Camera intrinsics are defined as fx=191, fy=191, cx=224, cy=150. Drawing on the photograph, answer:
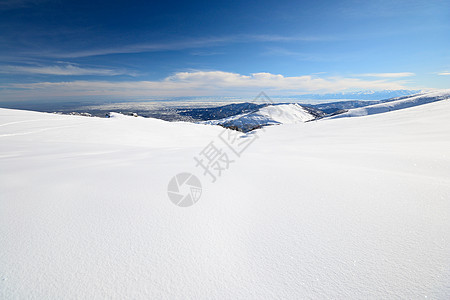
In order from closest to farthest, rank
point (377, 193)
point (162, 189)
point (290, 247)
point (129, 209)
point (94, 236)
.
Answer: point (290, 247)
point (94, 236)
point (129, 209)
point (377, 193)
point (162, 189)

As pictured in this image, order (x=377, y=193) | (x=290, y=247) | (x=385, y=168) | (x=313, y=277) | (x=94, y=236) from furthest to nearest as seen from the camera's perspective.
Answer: (x=385, y=168) → (x=377, y=193) → (x=94, y=236) → (x=290, y=247) → (x=313, y=277)

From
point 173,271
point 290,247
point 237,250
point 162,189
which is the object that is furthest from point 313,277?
point 162,189

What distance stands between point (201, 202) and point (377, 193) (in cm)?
279

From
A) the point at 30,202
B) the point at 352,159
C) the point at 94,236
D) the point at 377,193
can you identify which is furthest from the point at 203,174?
the point at 352,159

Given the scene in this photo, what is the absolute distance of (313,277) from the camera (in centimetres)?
165

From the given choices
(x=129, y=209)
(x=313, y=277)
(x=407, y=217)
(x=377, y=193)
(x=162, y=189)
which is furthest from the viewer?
(x=162, y=189)

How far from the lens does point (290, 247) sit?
1986mm

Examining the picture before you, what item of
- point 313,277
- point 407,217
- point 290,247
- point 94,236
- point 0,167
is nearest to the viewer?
point 313,277

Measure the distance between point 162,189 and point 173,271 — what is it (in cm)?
195

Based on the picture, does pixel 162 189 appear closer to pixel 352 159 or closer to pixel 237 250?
pixel 237 250

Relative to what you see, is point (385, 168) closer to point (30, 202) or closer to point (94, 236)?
point (94, 236)

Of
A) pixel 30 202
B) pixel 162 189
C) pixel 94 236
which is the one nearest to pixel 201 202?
pixel 162 189

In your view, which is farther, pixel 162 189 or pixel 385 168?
pixel 385 168

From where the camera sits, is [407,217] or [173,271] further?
[407,217]
